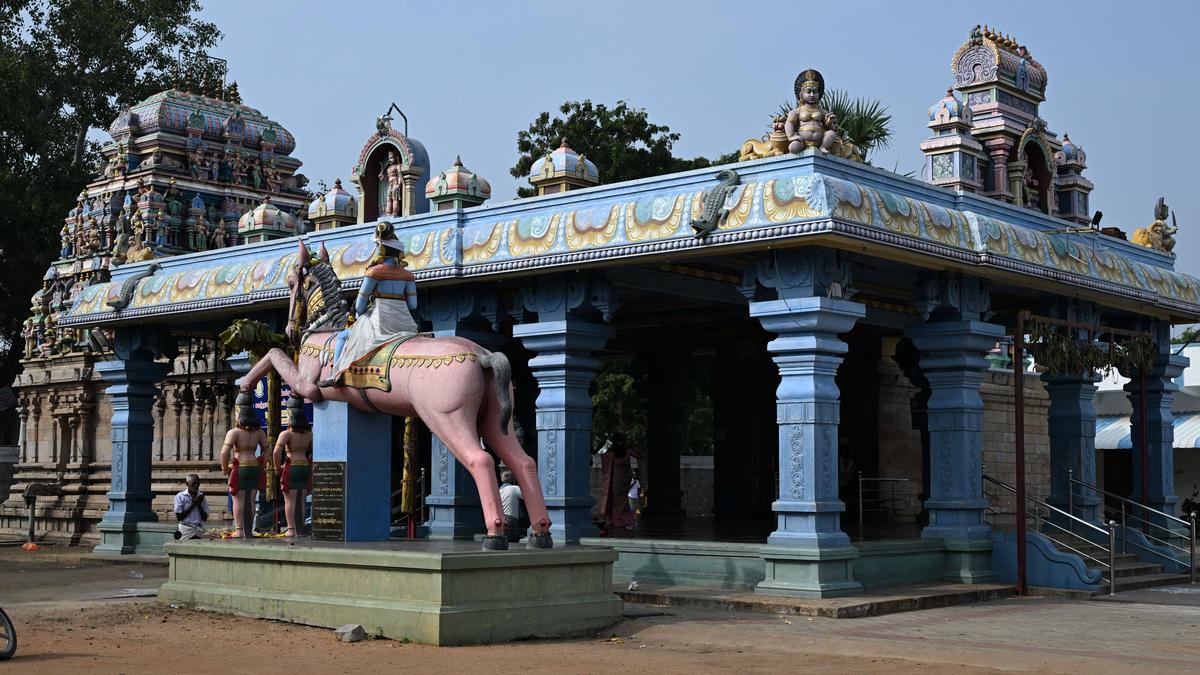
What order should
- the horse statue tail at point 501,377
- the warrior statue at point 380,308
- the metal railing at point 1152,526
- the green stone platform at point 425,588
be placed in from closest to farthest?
the green stone platform at point 425,588 → the horse statue tail at point 501,377 → the warrior statue at point 380,308 → the metal railing at point 1152,526

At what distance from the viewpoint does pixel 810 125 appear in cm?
1337

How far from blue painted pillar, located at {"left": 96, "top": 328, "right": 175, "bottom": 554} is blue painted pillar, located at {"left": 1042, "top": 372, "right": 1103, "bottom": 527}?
11.7m

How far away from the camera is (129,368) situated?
788 inches

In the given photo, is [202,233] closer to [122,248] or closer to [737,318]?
[122,248]

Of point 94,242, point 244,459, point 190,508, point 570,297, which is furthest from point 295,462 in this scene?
point 94,242

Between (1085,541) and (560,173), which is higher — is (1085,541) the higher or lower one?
the lower one

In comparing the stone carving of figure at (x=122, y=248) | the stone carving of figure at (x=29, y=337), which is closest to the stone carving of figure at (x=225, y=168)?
the stone carving of figure at (x=122, y=248)

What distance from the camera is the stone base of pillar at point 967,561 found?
1459cm

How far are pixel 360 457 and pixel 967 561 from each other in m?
6.15

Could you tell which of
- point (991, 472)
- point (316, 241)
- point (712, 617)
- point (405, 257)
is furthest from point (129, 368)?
point (991, 472)

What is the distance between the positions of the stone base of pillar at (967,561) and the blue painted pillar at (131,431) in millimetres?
11087

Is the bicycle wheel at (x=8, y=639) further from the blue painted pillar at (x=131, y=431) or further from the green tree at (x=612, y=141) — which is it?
the green tree at (x=612, y=141)

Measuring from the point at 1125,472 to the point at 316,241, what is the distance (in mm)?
19971

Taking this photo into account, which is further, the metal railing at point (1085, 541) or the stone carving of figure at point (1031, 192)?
the stone carving of figure at point (1031, 192)
